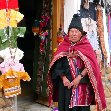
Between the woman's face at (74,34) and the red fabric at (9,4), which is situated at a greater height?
the red fabric at (9,4)

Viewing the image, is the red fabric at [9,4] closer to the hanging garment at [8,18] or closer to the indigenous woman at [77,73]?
the hanging garment at [8,18]

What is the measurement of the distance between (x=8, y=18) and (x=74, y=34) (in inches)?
39.2

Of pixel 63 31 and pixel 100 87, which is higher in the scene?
pixel 63 31

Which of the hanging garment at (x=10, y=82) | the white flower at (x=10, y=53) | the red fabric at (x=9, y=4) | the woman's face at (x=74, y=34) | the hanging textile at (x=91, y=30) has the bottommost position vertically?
the hanging garment at (x=10, y=82)

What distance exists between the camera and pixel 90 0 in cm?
582

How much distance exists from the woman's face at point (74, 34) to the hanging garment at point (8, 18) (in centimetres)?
87

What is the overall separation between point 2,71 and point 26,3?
3.00 meters

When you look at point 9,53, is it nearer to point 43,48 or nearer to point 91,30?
point 43,48

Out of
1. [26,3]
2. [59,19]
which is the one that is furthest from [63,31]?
[26,3]

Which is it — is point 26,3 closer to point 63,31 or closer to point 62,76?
point 63,31

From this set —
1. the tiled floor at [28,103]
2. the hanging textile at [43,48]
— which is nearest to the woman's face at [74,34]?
the hanging textile at [43,48]

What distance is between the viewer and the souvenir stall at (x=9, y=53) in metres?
4.43

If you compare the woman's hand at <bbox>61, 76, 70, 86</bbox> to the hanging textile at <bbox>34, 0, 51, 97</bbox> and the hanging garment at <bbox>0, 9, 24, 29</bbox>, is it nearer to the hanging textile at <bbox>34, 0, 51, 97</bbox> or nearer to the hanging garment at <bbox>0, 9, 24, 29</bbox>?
the hanging garment at <bbox>0, 9, 24, 29</bbox>

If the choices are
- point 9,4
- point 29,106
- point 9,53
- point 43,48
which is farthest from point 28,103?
point 9,4
